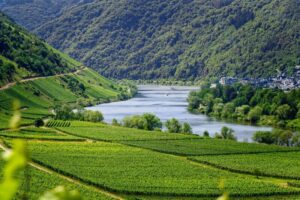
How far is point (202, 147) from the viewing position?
309 feet

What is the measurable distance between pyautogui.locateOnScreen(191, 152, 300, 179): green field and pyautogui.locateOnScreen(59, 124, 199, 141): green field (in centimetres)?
1884

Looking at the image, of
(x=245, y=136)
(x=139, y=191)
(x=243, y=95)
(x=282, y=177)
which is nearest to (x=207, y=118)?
(x=243, y=95)

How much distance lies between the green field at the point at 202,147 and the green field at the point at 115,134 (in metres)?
3.96

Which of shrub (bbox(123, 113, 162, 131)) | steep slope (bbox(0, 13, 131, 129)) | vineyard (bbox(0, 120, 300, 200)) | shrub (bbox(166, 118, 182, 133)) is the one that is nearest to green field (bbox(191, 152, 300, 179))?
vineyard (bbox(0, 120, 300, 200))

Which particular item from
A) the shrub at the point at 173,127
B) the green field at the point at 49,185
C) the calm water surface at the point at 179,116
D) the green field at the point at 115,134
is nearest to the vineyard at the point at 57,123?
the green field at the point at 115,134

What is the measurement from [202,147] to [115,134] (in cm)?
1886

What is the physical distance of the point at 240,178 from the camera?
72312 mm

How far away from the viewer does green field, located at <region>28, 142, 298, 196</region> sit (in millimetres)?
65188

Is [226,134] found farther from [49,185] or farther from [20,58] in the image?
[20,58]

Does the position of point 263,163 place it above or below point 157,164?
below

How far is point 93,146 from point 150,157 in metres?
11.9

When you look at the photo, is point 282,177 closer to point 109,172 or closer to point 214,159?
point 214,159

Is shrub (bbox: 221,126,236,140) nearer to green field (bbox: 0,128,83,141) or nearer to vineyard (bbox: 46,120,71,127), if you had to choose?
green field (bbox: 0,128,83,141)

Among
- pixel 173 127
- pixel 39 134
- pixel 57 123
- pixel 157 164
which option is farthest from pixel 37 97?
pixel 157 164
